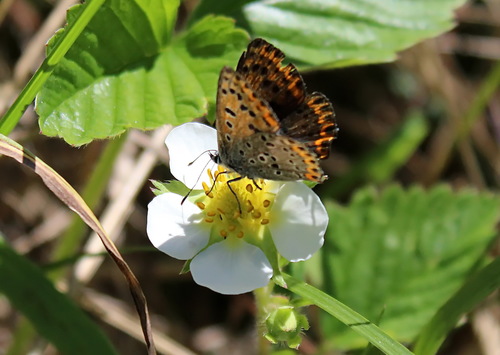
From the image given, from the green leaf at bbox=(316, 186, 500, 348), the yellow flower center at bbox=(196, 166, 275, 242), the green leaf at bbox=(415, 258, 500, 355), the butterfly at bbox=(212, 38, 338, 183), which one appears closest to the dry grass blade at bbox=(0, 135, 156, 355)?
the yellow flower center at bbox=(196, 166, 275, 242)

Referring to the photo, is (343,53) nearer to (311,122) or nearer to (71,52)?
(311,122)

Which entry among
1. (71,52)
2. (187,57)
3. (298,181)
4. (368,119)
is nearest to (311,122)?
(298,181)

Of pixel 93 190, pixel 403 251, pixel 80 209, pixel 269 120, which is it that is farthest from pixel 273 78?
pixel 403 251

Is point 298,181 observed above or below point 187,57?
below

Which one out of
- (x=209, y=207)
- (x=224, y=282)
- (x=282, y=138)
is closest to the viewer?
(x=282, y=138)

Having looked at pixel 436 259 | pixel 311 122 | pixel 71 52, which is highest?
pixel 71 52

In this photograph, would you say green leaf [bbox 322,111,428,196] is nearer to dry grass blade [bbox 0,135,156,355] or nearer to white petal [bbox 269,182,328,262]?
white petal [bbox 269,182,328,262]
